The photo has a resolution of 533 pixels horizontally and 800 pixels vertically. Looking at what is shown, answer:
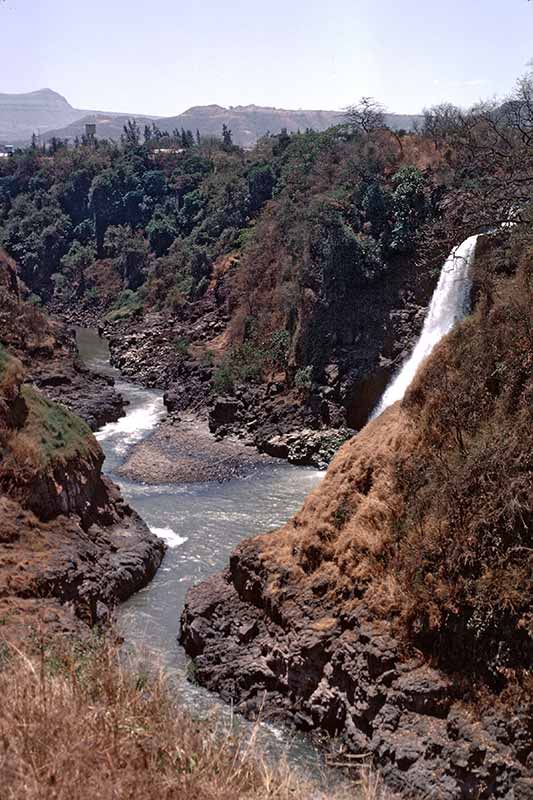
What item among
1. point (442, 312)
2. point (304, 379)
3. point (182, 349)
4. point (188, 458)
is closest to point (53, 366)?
point (182, 349)

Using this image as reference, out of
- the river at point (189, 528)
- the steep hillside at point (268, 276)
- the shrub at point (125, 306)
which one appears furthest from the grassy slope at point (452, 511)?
the shrub at point (125, 306)

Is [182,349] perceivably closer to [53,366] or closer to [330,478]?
[53,366]

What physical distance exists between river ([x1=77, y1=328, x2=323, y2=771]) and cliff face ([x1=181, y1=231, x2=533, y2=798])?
654mm

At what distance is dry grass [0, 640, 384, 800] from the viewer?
21.0 ft

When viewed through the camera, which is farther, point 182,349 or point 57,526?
point 182,349

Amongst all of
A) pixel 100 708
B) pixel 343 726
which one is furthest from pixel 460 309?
pixel 100 708

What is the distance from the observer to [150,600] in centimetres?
2081

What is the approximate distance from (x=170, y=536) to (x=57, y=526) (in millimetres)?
4637

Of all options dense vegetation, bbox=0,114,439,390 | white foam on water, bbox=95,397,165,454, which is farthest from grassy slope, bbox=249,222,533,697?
dense vegetation, bbox=0,114,439,390

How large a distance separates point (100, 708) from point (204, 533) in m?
18.0

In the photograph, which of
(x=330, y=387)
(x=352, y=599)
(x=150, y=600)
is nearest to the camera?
(x=352, y=599)

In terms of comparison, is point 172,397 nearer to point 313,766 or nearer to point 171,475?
point 171,475

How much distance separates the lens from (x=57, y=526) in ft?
70.0

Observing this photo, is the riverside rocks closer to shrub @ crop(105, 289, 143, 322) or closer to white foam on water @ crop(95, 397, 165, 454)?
white foam on water @ crop(95, 397, 165, 454)
